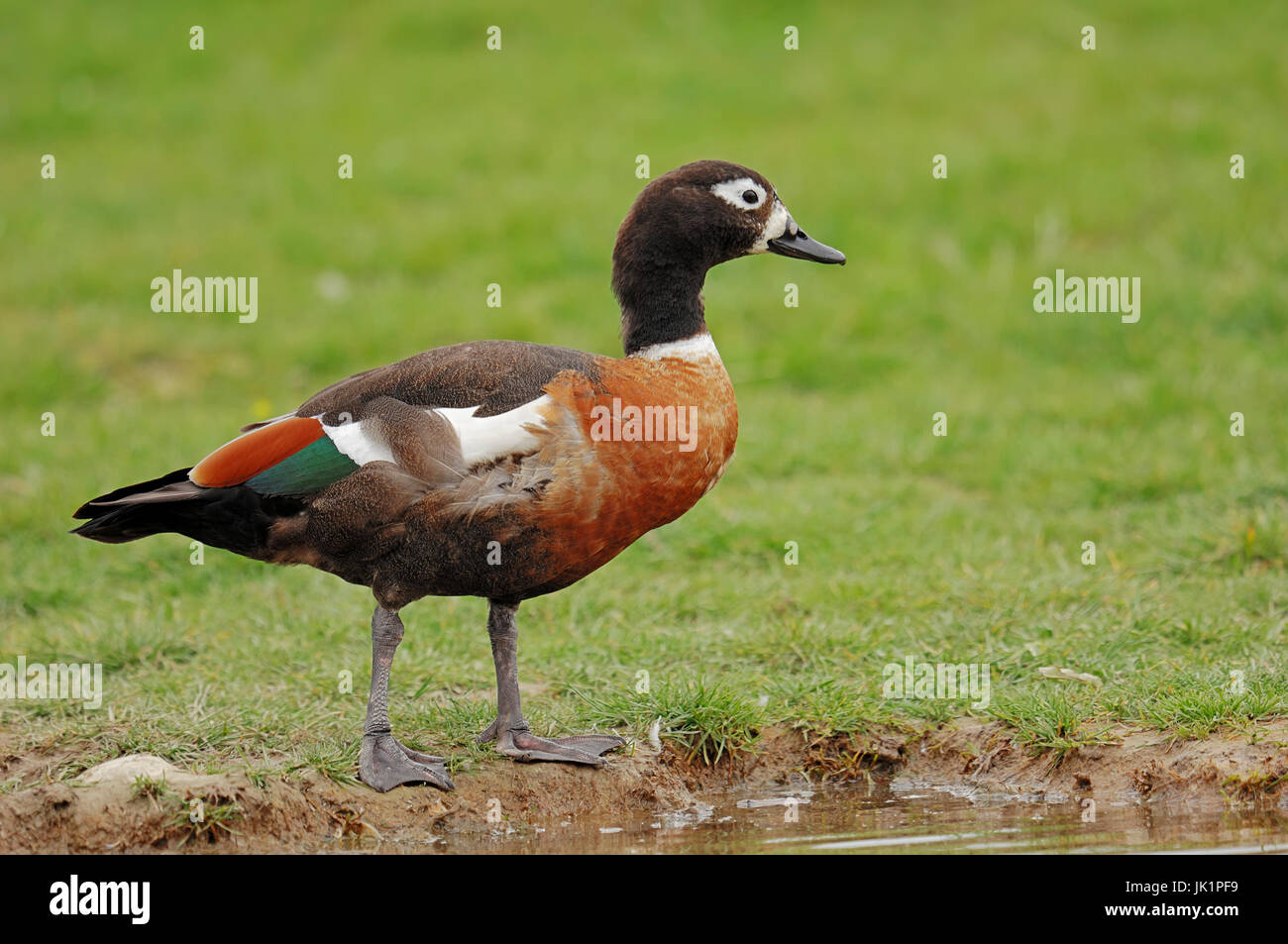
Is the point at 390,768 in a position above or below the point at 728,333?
below

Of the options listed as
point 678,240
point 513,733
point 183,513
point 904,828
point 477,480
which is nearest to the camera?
point 904,828

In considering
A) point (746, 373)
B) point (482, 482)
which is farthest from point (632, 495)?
point (746, 373)

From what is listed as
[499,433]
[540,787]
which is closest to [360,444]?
[499,433]

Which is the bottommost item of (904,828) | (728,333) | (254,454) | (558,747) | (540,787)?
(904,828)

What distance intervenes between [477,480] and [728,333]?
6180mm

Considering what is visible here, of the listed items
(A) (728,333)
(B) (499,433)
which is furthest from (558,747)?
(A) (728,333)

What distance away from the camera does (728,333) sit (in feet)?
36.4

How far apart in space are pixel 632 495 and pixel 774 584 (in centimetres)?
249

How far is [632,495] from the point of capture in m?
5.17

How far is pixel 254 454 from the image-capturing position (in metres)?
5.31

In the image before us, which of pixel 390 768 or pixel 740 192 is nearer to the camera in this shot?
pixel 390 768

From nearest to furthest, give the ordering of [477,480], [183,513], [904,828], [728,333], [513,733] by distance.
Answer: [904,828] → [477,480] → [183,513] → [513,733] → [728,333]

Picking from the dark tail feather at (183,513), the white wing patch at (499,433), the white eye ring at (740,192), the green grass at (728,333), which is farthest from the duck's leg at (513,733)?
the white eye ring at (740,192)

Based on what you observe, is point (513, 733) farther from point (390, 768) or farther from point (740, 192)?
point (740, 192)
